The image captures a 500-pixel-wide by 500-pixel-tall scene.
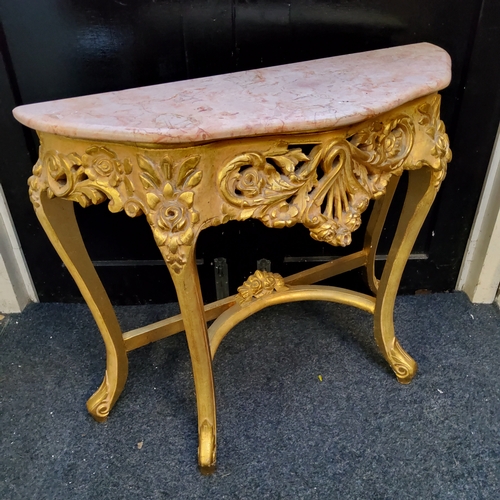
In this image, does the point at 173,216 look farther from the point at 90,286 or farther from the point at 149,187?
the point at 90,286

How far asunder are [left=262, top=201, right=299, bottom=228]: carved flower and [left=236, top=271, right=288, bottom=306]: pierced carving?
412 millimetres

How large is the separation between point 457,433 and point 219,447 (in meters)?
0.51

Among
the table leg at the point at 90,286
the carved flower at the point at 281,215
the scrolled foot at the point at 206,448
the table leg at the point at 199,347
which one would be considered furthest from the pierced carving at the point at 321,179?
the scrolled foot at the point at 206,448

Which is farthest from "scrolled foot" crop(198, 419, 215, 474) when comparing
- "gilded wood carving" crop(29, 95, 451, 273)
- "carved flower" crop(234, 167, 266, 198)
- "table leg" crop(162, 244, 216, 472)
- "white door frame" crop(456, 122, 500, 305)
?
"white door frame" crop(456, 122, 500, 305)

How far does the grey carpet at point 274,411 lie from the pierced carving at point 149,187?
19.1 inches

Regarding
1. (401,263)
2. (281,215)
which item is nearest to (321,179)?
(281,215)

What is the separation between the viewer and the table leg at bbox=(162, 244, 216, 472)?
78 cm

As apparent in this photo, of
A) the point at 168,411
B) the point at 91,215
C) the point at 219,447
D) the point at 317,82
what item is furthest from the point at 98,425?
the point at 317,82

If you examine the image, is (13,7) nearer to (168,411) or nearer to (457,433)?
(168,411)

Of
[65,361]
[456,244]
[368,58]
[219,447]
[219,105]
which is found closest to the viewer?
[219,105]

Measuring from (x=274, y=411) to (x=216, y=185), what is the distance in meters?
0.60

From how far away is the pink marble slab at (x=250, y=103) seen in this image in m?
0.66

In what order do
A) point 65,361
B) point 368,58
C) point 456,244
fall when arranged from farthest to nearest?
point 456,244 → point 65,361 → point 368,58

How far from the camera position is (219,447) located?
3.38 ft
